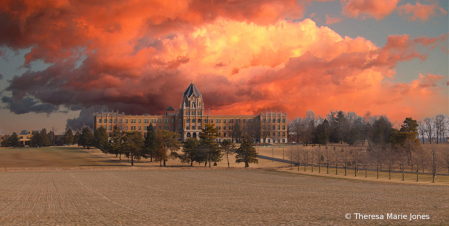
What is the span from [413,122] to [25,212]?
101m

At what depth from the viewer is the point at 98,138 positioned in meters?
131

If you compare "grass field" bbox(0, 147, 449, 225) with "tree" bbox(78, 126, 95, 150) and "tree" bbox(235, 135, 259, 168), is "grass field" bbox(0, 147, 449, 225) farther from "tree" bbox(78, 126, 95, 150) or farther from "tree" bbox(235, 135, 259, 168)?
"tree" bbox(78, 126, 95, 150)

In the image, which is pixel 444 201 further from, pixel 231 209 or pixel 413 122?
pixel 413 122

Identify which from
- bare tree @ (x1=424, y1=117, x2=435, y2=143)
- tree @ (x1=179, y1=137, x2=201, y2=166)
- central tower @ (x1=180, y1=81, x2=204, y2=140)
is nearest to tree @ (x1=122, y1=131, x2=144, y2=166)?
tree @ (x1=179, y1=137, x2=201, y2=166)

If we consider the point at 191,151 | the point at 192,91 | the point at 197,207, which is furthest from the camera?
the point at 192,91

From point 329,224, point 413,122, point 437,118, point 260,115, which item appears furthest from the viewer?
point 260,115

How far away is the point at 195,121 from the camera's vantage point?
6998 inches

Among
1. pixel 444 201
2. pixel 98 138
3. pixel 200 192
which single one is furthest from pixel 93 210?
pixel 98 138

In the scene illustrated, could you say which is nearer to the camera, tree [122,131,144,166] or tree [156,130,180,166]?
tree [156,130,180,166]

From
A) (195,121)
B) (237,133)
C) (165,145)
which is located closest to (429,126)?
(237,133)

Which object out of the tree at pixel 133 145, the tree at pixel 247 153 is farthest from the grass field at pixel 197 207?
the tree at pixel 133 145

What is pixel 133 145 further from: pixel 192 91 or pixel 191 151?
pixel 192 91

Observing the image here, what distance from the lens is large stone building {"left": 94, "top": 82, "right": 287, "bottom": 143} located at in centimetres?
17762

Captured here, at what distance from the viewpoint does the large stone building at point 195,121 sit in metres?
178
